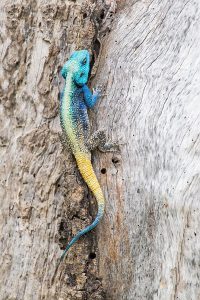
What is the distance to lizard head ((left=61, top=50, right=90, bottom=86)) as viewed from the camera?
4172 mm

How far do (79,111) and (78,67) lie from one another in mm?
387

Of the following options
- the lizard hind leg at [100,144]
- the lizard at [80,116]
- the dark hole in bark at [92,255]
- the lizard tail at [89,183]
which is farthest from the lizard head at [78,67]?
the dark hole in bark at [92,255]

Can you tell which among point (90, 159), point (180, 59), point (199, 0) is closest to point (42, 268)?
point (90, 159)

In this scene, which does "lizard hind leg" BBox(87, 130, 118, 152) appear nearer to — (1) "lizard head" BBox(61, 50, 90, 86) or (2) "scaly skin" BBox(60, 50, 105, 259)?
(2) "scaly skin" BBox(60, 50, 105, 259)

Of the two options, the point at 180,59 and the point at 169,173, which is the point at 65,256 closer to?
the point at 169,173

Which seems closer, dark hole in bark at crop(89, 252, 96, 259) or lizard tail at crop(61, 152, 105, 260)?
lizard tail at crop(61, 152, 105, 260)

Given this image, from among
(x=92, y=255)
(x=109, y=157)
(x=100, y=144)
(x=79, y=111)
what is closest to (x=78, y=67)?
(x=79, y=111)

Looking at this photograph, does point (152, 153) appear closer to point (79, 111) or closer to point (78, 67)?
point (79, 111)

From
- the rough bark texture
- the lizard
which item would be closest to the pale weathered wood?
the rough bark texture

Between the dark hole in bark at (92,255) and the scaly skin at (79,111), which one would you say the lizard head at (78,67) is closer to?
the scaly skin at (79,111)

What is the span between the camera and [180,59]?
403 centimetres

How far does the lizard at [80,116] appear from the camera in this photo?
409cm

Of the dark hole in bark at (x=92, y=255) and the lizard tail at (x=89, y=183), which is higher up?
the lizard tail at (x=89, y=183)

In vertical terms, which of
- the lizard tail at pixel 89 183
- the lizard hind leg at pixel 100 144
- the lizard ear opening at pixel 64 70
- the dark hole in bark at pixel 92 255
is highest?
the lizard ear opening at pixel 64 70
